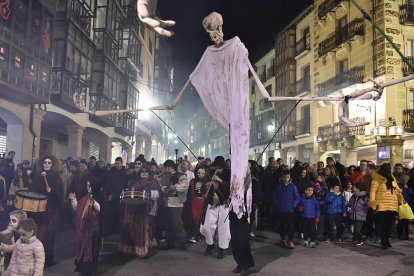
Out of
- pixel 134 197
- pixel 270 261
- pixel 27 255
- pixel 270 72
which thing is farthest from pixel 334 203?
pixel 270 72

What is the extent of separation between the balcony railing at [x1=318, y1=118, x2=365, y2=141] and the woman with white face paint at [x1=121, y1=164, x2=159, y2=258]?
733 inches

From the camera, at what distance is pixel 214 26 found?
15.9 ft

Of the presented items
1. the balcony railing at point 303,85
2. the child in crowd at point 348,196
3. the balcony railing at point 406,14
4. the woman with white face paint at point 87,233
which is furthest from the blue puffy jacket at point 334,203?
the balcony railing at point 303,85

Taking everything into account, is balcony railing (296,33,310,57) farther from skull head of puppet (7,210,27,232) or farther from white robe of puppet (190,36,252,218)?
skull head of puppet (7,210,27,232)

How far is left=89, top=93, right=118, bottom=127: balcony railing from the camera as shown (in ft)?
67.9

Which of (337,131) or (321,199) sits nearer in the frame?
(321,199)

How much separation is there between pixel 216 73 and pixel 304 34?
30.2 meters

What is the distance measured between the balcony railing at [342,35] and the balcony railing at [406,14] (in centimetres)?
273

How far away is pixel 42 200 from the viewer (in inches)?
273

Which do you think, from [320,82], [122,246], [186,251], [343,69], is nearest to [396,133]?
[343,69]

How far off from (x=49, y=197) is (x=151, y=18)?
5263 millimetres

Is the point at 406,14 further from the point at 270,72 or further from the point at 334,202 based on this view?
the point at 270,72

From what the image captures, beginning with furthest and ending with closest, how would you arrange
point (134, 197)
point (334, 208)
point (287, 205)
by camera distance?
1. point (334, 208)
2. point (287, 205)
3. point (134, 197)

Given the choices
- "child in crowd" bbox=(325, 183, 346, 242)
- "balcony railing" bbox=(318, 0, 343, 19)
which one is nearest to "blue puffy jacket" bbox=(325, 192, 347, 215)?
"child in crowd" bbox=(325, 183, 346, 242)
